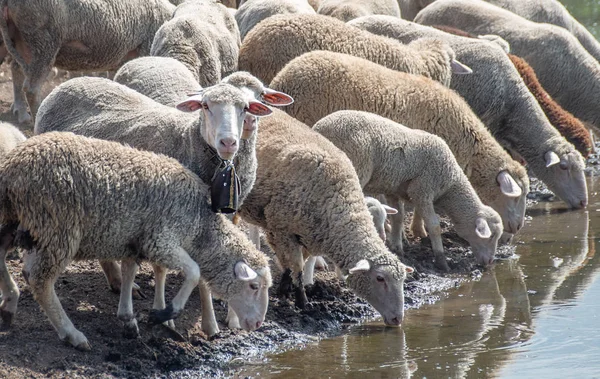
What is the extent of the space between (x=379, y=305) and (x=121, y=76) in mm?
2995

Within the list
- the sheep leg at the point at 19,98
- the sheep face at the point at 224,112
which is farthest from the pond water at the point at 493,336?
the sheep leg at the point at 19,98

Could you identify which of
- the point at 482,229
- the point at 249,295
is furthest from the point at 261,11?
the point at 249,295

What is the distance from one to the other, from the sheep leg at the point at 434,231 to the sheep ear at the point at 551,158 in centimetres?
263

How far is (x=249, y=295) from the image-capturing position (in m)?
7.06

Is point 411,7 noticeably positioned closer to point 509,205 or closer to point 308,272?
point 509,205

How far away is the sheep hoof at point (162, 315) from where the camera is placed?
679cm

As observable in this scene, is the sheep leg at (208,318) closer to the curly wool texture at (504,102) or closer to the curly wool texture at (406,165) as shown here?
the curly wool texture at (406,165)

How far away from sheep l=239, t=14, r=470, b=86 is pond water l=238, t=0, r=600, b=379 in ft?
7.78

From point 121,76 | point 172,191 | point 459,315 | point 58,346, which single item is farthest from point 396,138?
point 58,346

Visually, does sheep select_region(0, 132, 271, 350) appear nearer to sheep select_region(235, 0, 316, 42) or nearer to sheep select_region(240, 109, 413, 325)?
sheep select_region(240, 109, 413, 325)

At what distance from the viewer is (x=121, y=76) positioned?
922cm

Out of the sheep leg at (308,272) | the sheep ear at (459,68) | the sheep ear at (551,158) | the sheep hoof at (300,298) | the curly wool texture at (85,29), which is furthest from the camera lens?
the sheep ear at (551,158)

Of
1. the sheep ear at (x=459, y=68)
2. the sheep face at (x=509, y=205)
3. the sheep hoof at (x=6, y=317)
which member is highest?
the sheep ear at (x=459, y=68)

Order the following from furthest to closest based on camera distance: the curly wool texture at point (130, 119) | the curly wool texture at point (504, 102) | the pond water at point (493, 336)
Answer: the curly wool texture at point (504, 102) → the curly wool texture at point (130, 119) → the pond water at point (493, 336)
